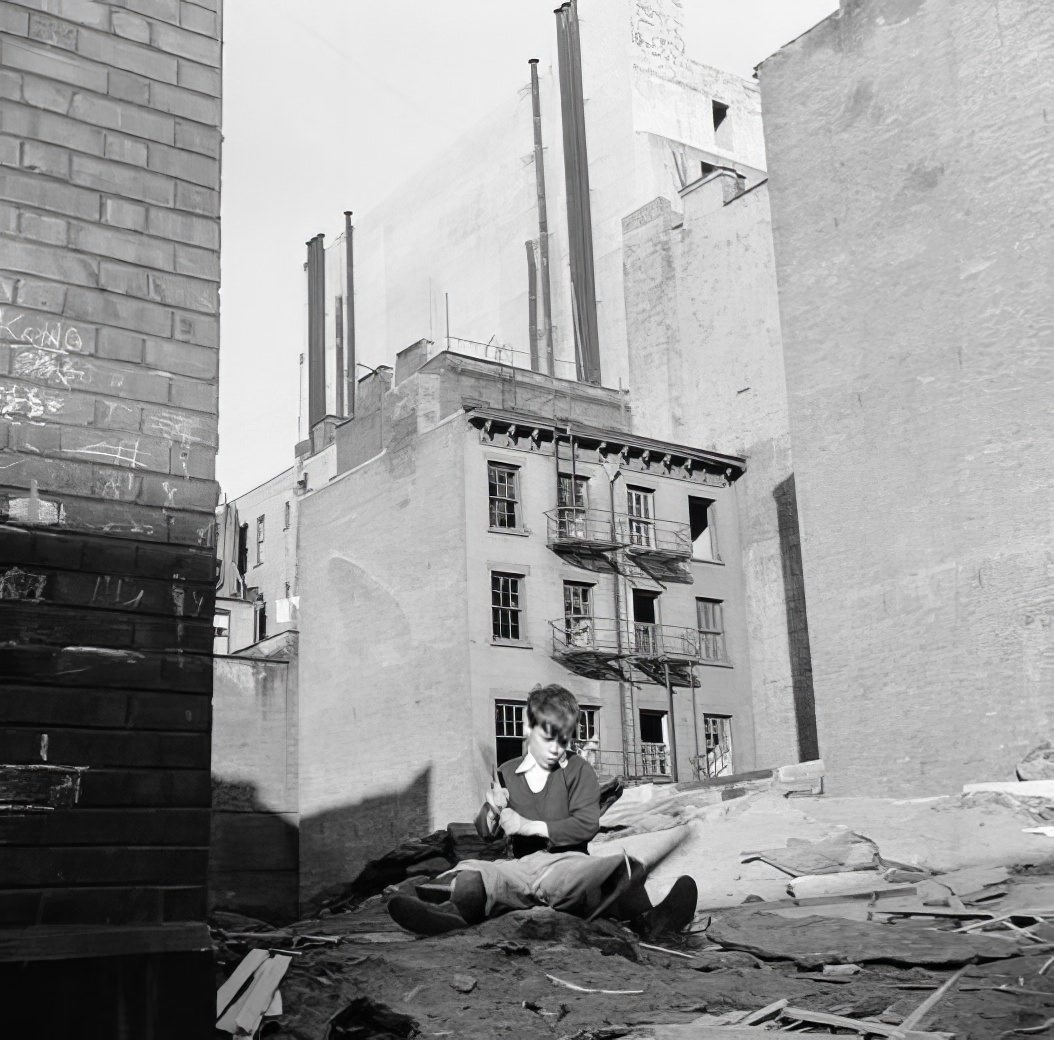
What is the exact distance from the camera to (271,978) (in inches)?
286

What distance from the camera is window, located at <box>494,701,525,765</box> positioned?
109ft

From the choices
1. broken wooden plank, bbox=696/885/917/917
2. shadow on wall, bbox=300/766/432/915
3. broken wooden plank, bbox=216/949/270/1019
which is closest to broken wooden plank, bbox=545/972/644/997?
broken wooden plank, bbox=216/949/270/1019

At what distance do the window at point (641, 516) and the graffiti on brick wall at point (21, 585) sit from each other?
30607 millimetres

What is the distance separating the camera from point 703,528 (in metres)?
39.4

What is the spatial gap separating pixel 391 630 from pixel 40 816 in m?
30.6

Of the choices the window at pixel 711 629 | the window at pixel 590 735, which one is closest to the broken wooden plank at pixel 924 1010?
the window at pixel 590 735

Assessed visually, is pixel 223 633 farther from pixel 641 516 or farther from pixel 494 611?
pixel 641 516

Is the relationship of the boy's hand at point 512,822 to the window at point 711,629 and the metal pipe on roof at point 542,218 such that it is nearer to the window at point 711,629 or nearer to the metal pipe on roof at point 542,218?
the window at point 711,629

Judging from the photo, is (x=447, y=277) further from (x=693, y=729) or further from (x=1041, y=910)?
(x=1041, y=910)

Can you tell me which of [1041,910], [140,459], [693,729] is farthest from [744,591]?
[140,459]

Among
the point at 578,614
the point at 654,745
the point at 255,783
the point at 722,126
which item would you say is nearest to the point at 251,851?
the point at 255,783

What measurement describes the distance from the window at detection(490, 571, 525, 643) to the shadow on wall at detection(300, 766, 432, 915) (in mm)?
3906

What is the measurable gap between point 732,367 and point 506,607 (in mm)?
10650

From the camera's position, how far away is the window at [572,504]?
35625 mm
